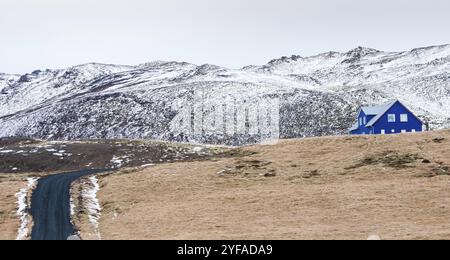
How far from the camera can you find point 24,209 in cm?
4394

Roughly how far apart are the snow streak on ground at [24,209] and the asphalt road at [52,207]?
487 mm

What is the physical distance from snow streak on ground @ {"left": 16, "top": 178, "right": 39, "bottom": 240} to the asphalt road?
1.60 feet

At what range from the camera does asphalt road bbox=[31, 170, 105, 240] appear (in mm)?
36209

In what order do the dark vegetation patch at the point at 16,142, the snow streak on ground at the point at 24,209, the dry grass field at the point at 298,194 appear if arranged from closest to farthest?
the dry grass field at the point at 298,194 → the snow streak on ground at the point at 24,209 → the dark vegetation patch at the point at 16,142

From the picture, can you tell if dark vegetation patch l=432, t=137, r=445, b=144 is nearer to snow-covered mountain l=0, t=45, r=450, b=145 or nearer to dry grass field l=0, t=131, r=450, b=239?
dry grass field l=0, t=131, r=450, b=239

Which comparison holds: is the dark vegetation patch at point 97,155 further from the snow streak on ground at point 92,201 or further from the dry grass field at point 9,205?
the snow streak on ground at point 92,201

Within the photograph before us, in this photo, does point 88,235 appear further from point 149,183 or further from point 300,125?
point 300,125

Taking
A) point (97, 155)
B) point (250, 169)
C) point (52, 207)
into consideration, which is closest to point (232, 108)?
point (97, 155)

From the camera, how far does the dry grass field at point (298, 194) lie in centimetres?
3441

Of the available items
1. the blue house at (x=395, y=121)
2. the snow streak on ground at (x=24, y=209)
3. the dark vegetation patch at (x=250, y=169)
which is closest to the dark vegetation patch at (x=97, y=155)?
the dark vegetation patch at (x=250, y=169)

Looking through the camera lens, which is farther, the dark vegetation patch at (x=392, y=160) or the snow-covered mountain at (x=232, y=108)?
the snow-covered mountain at (x=232, y=108)

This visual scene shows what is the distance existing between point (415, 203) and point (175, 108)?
111 m

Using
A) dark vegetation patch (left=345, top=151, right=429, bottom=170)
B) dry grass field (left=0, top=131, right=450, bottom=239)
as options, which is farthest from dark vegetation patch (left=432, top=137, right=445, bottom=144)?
dark vegetation patch (left=345, top=151, right=429, bottom=170)

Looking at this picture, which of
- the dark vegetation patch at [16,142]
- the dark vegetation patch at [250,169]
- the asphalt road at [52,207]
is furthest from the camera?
the dark vegetation patch at [16,142]
